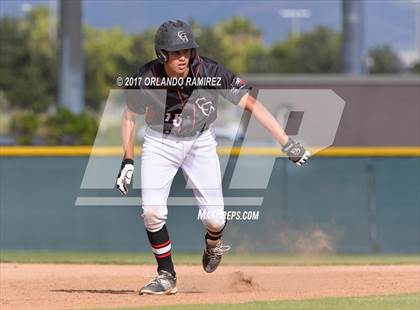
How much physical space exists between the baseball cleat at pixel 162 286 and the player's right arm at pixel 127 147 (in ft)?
2.74

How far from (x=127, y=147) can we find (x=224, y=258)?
5.61 m

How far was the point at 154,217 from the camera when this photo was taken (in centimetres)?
898

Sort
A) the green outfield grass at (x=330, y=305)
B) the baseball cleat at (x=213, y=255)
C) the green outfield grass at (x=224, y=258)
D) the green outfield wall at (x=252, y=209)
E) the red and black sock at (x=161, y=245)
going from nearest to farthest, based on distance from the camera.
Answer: the green outfield grass at (x=330, y=305) < the red and black sock at (x=161, y=245) < the baseball cleat at (x=213, y=255) < the green outfield grass at (x=224, y=258) < the green outfield wall at (x=252, y=209)

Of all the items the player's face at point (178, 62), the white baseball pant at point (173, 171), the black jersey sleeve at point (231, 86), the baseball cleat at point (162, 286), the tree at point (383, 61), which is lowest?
the tree at point (383, 61)

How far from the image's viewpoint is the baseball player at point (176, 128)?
8.84 metres

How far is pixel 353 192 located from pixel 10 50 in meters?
46.6

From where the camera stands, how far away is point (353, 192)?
49.5 ft

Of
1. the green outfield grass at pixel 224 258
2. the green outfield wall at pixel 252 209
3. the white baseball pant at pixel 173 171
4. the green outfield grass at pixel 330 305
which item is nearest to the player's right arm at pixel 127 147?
the white baseball pant at pixel 173 171

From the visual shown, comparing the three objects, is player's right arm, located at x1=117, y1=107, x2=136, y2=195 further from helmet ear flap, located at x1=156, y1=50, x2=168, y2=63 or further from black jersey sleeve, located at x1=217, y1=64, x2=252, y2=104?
black jersey sleeve, located at x1=217, y1=64, x2=252, y2=104

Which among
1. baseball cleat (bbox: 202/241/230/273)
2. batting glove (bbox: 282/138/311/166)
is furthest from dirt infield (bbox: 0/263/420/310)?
batting glove (bbox: 282/138/311/166)

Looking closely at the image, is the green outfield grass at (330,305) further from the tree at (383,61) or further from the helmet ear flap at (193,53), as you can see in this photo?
the tree at (383,61)

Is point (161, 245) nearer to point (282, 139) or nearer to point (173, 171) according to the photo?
point (173, 171)

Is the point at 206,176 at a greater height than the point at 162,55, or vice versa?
the point at 162,55

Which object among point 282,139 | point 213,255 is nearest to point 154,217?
point 213,255
